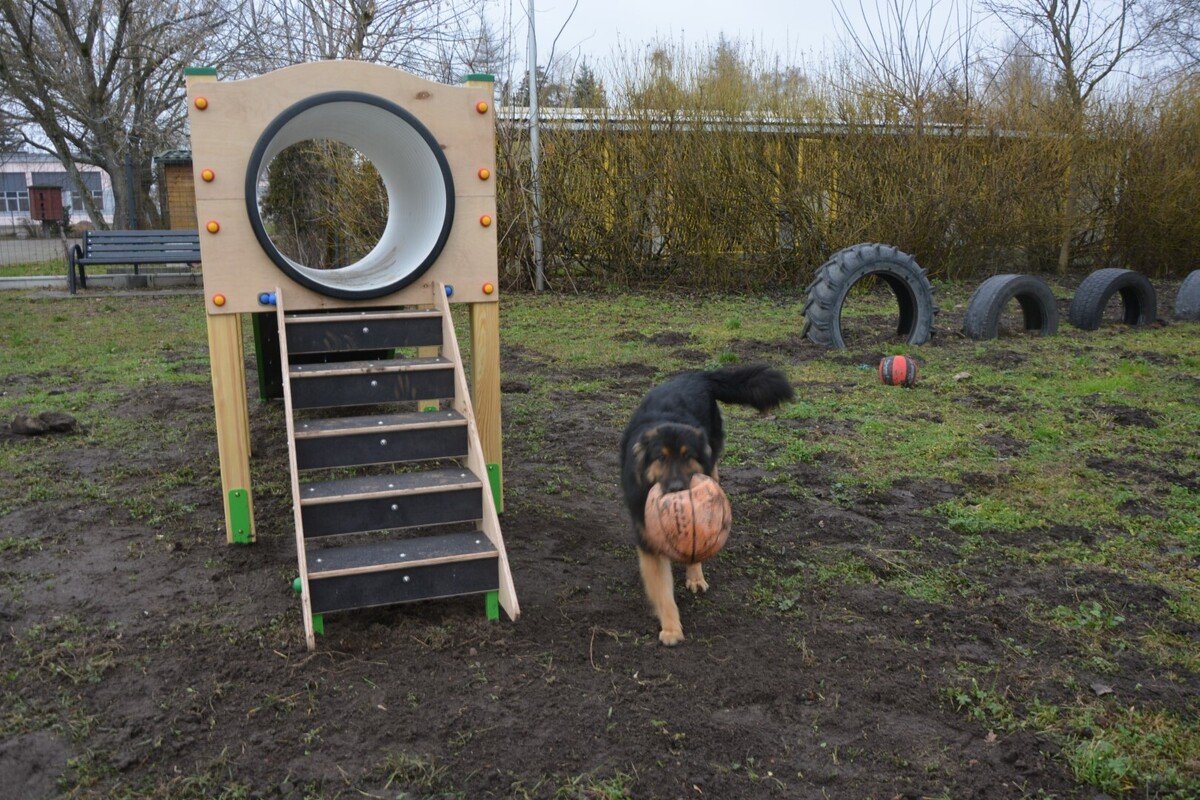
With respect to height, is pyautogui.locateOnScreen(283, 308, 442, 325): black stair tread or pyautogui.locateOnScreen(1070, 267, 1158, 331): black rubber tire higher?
A: pyautogui.locateOnScreen(283, 308, 442, 325): black stair tread

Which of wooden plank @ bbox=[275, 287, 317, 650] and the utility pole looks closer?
wooden plank @ bbox=[275, 287, 317, 650]

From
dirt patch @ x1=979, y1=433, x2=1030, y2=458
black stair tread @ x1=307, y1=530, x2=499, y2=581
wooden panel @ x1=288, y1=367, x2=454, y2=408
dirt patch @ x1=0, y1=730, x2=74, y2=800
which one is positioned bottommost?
dirt patch @ x1=0, y1=730, x2=74, y2=800

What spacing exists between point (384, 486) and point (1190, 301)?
1165 cm

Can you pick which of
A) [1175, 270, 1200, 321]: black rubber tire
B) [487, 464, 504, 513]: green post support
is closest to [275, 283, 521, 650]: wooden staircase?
[487, 464, 504, 513]: green post support

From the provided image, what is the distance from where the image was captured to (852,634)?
3670 millimetres

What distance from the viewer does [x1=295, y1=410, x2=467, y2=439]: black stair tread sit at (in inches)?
157

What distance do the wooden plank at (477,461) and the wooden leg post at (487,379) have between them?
27 centimetres

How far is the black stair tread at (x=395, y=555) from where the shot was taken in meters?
3.64

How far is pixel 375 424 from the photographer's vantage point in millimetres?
4129

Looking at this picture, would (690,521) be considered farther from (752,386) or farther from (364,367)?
(364,367)

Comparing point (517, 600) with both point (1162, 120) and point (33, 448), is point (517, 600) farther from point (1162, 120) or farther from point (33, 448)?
point (1162, 120)

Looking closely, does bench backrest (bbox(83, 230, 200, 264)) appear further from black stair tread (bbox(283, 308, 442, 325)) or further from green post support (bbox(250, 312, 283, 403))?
black stair tread (bbox(283, 308, 442, 325))

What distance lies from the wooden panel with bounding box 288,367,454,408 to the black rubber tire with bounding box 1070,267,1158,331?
9153 mm

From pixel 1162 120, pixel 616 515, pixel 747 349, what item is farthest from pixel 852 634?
pixel 1162 120
